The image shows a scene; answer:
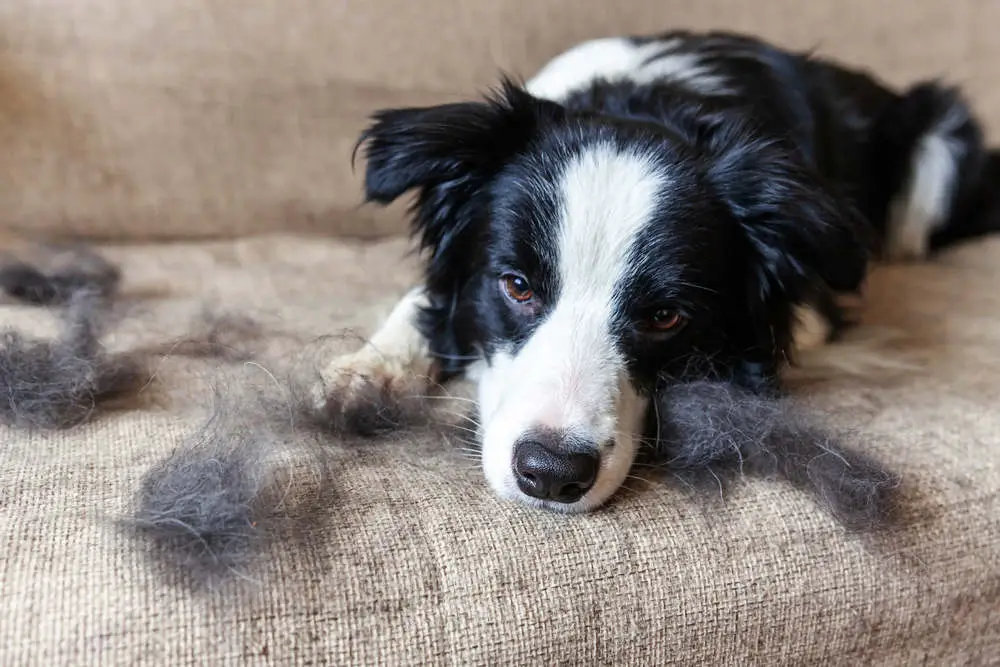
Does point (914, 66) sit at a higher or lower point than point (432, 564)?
higher

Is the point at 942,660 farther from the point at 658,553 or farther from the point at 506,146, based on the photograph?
the point at 506,146

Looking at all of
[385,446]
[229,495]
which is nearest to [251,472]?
[229,495]

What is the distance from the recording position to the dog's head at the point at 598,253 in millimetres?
1195

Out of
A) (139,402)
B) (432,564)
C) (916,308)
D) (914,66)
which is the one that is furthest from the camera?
(914,66)

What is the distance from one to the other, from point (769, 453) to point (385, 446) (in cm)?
50

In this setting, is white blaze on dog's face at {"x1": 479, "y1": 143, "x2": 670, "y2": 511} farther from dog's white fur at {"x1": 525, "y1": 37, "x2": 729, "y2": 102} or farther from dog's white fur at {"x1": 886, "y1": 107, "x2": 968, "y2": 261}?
dog's white fur at {"x1": 886, "y1": 107, "x2": 968, "y2": 261}

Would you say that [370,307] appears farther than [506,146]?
Yes

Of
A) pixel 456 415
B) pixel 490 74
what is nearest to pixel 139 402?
pixel 456 415

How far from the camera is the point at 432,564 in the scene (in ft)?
3.21

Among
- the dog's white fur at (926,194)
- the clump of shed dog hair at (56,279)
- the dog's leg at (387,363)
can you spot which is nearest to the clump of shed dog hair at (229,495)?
the dog's leg at (387,363)

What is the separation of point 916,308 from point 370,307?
3.64 feet

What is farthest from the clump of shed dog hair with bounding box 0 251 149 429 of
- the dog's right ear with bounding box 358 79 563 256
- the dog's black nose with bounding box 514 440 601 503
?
the dog's black nose with bounding box 514 440 601 503

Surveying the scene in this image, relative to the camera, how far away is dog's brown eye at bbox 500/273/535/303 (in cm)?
133

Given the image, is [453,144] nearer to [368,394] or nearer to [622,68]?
[368,394]
